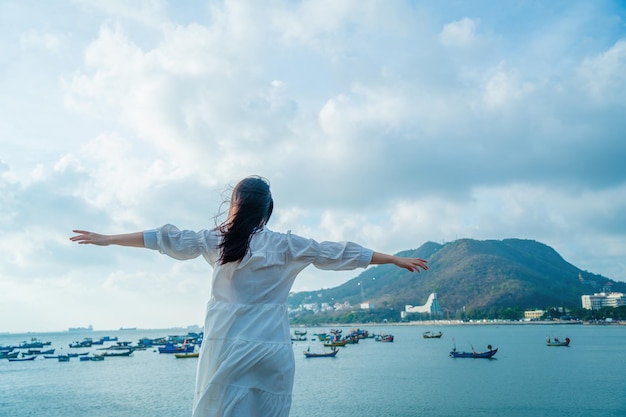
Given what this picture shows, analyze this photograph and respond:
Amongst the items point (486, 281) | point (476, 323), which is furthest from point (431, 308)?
point (486, 281)

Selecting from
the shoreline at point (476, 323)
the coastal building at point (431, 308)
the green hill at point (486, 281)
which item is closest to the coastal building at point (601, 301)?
the green hill at point (486, 281)

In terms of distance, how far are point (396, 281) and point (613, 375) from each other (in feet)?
451

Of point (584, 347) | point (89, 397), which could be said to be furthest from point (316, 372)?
point (584, 347)

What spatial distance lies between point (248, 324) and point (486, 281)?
14502cm

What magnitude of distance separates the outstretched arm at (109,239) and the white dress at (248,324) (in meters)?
0.05

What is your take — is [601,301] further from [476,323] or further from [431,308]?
[431,308]

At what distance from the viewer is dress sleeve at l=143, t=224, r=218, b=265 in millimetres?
1905

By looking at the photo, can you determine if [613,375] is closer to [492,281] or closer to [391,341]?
[391,341]

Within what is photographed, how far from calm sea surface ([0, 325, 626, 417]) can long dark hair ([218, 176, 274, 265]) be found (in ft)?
68.8

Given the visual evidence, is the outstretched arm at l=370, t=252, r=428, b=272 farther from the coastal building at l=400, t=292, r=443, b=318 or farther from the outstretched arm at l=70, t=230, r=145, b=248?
the coastal building at l=400, t=292, r=443, b=318

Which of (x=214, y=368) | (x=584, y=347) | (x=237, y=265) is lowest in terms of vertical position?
(x=584, y=347)

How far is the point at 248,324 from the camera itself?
1.81 metres

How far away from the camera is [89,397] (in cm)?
2911

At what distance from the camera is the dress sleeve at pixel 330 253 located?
1.90 m
